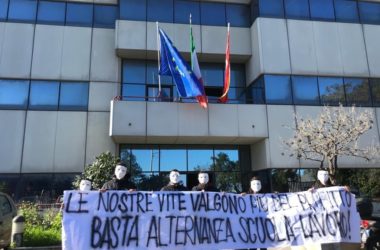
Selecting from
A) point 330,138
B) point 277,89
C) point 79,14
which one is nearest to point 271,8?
point 277,89

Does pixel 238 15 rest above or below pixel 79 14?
above

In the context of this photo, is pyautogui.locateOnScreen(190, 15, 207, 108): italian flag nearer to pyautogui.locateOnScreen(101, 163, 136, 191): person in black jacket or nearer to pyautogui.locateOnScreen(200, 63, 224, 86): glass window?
pyautogui.locateOnScreen(200, 63, 224, 86): glass window

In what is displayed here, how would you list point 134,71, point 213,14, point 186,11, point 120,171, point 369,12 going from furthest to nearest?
point 369,12 → point 213,14 → point 186,11 → point 134,71 → point 120,171

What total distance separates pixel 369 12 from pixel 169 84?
12.8 m

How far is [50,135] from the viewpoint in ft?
64.2

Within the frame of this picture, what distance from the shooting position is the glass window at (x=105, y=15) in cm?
2166

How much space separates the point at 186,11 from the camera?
72.8ft

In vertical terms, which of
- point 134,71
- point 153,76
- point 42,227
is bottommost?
point 42,227

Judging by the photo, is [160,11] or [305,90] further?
[160,11]

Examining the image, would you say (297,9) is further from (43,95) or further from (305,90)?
(43,95)

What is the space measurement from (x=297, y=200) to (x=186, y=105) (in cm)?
1175

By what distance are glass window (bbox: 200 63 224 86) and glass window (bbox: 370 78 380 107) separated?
27.8 feet

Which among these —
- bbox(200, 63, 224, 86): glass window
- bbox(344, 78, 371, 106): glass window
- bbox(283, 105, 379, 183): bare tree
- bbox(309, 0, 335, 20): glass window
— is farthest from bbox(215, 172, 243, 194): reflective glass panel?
bbox(309, 0, 335, 20): glass window

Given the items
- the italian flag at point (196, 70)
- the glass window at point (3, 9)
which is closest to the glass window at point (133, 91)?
the italian flag at point (196, 70)
